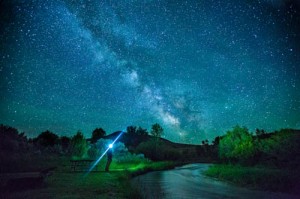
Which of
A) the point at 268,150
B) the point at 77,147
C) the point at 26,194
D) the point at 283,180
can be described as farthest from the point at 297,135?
the point at 77,147

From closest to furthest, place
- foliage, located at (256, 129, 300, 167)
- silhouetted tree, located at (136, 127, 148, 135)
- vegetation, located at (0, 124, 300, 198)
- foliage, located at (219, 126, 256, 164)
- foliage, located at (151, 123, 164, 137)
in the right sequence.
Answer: vegetation, located at (0, 124, 300, 198) → foliage, located at (256, 129, 300, 167) → foliage, located at (219, 126, 256, 164) → foliage, located at (151, 123, 164, 137) → silhouetted tree, located at (136, 127, 148, 135)

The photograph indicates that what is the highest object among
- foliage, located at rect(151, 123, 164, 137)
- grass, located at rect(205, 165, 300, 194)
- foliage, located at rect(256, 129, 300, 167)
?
foliage, located at rect(151, 123, 164, 137)

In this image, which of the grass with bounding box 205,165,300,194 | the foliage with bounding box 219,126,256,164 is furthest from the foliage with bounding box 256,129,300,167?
the foliage with bounding box 219,126,256,164

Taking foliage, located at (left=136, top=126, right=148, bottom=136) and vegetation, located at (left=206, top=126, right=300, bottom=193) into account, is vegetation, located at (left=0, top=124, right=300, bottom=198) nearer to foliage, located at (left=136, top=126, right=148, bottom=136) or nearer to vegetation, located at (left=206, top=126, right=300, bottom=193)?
vegetation, located at (left=206, top=126, right=300, bottom=193)

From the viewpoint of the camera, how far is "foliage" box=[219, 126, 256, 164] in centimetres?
3909

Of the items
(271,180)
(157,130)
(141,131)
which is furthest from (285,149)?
(141,131)

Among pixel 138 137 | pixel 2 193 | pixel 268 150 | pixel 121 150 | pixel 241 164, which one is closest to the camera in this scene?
pixel 2 193

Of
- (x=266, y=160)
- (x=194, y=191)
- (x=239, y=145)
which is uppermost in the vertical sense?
(x=239, y=145)

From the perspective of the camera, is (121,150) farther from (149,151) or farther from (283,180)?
(283,180)

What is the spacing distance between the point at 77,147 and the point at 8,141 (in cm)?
1302

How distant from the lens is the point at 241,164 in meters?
40.4

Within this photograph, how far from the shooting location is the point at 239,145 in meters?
41.7

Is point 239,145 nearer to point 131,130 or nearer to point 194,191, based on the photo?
point 194,191

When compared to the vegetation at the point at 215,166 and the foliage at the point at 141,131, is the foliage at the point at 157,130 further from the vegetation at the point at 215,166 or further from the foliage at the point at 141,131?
the foliage at the point at 141,131
